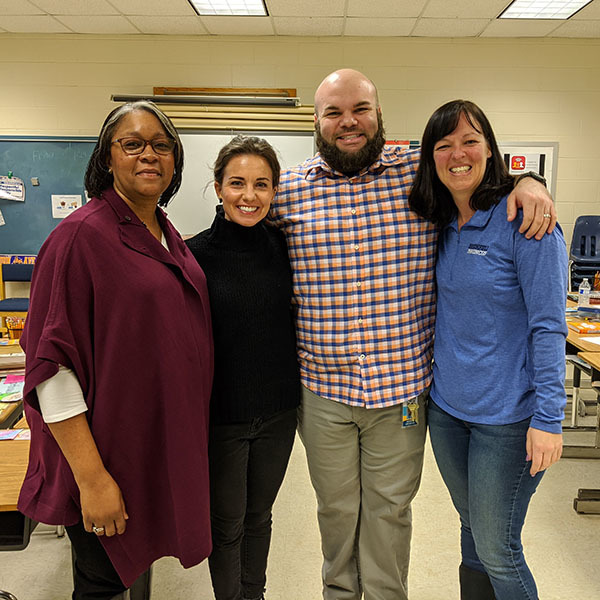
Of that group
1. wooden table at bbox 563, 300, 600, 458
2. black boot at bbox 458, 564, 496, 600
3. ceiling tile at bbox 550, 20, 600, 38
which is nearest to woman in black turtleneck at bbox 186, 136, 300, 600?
black boot at bbox 458, 564, 496, 600

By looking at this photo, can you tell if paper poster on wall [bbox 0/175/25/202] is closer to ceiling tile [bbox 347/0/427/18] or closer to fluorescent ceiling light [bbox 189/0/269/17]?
fluorescent ceiling light [bbox 189/0/269/17]

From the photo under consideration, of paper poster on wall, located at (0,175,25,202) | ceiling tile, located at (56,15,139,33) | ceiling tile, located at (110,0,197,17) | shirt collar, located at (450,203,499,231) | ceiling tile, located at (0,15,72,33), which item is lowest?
shirt collar, located at (450,203,499,231)

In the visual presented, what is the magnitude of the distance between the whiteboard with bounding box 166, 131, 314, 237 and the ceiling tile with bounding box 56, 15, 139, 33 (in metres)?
1.07

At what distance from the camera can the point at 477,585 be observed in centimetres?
166

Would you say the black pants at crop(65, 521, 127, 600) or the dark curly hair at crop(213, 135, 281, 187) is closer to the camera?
the black pants at crop(65, 521, 127, 600)

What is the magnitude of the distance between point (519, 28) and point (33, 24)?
14.2 feet

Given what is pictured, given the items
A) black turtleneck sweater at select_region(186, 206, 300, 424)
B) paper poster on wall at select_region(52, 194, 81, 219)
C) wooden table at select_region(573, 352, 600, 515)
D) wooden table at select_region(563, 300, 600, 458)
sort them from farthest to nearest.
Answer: paper poster on wall at select_region(52, 194, 81, 219) → wooden table at select_region(563, 300, 600, 458) → wooden table at select_region(573, 352, 600, 515) → black turtleneck sweater at select_region(186, 206, 300, 424)

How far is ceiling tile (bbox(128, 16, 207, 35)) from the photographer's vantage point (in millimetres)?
4434

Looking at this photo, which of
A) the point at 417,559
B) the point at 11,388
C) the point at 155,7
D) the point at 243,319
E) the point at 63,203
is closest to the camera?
the point at 243,319

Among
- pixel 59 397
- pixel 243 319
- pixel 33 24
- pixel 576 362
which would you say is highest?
pixel 33 24

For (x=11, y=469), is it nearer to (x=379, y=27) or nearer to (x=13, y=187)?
(x=13, y=187)

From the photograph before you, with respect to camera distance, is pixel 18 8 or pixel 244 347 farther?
pixel 18 8

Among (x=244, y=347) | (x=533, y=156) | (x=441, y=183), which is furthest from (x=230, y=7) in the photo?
(x=244, y=347)

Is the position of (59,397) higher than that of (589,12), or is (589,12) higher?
(589,12)
